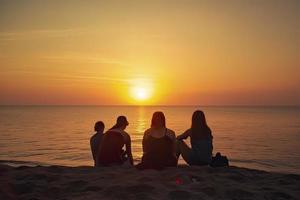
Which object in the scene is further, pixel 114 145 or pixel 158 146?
pixel 114 145

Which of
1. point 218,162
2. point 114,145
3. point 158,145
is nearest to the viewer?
point 158,145

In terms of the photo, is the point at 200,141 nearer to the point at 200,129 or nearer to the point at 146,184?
the point at 200,129

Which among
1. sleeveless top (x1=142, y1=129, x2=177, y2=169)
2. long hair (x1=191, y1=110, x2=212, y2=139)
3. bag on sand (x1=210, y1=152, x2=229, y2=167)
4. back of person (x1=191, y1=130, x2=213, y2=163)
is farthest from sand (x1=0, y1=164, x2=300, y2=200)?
long hair (x1=191, y1=110, x2=212, y2=139)

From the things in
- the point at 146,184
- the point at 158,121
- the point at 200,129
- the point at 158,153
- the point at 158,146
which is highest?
the point at 158,121

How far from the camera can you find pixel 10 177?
844 cm

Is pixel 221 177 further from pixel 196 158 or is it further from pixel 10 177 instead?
pixel 10 177

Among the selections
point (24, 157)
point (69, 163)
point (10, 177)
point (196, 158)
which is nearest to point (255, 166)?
point (69, 163)

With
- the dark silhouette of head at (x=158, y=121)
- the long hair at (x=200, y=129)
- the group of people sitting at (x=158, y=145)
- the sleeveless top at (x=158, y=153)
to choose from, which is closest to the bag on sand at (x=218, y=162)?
the group of people sitting at (x=158, y=145)

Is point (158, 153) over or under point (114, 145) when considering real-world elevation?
under

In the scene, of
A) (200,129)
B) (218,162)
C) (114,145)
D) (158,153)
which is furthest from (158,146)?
(218,162)

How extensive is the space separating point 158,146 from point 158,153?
0.24 meters

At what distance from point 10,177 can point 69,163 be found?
1485 cm

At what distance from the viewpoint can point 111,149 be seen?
31.0 ft

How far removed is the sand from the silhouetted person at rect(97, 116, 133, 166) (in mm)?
447
